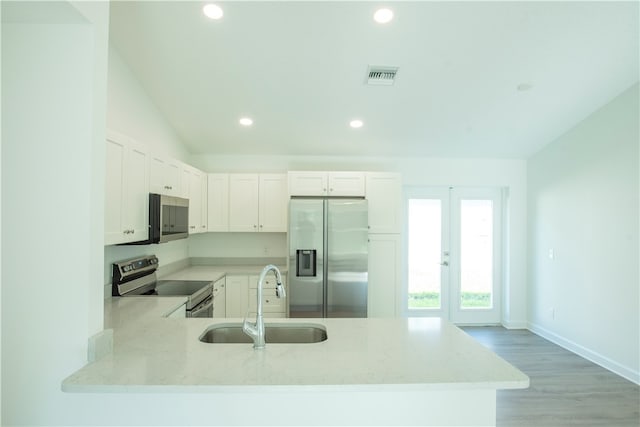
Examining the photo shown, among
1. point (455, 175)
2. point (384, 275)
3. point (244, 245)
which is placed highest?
point (455, 175)

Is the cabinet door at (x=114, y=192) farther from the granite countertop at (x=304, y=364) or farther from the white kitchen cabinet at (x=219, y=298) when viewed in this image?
the white kitchen cabinet at (x=219, y=298)

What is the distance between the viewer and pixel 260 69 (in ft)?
9.80

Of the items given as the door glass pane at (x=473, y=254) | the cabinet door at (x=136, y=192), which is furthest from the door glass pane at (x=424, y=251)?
the cabinet door at (x=136, y=192)

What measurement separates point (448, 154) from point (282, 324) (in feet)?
12.1

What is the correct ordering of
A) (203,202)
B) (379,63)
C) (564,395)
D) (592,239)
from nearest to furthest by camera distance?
(379,63)
(564,395)
(592,239)
(203,202)

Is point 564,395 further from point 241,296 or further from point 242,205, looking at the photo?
point 242,205

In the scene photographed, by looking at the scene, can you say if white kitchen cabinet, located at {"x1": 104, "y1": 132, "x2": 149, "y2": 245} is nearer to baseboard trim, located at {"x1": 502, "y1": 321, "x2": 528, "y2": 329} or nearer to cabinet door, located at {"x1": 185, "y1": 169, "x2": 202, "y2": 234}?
cabinet door, located at {"x1": 185, "y1": 169, "x2": 202, "y2": 234}

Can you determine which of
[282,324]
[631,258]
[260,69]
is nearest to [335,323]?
[282,324]

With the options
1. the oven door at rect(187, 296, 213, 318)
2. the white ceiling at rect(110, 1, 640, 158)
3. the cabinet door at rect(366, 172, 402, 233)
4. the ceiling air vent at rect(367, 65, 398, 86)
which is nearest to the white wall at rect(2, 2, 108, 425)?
the white ceiling at rect(110, 1, 640, 158)

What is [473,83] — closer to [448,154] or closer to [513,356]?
[448,154]

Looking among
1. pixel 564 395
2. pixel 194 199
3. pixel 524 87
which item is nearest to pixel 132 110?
pixel 194 199

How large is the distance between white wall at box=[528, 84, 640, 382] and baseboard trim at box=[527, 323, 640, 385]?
0.01m

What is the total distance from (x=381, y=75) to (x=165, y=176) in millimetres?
2168

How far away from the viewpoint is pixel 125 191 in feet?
7.80
